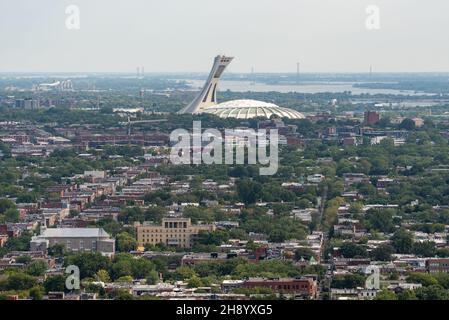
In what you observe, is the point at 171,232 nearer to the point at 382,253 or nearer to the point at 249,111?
the point at 382,253

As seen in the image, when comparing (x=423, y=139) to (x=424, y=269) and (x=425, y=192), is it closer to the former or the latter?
(x=425, y=192)

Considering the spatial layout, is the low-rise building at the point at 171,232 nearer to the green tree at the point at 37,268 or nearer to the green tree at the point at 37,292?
the green tree at the point at 37,268

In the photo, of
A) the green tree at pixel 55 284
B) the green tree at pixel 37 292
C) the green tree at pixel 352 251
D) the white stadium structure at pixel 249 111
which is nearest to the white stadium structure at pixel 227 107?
the white stadium structure at pixel 249 111

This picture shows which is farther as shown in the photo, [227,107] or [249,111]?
[227,107]

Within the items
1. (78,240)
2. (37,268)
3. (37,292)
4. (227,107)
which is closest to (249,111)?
(227,107)

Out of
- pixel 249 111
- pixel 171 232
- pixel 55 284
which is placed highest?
pixel 55 284

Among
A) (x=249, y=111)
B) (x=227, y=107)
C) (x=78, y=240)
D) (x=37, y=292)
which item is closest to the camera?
(x=37, y=292)

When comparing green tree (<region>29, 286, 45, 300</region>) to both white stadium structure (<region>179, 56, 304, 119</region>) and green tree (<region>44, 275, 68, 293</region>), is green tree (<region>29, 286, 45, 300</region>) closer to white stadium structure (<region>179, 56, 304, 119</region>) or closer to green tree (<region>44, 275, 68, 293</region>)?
green tree (<region>44, 275, 68, 293</region>)
